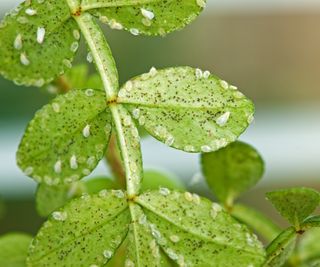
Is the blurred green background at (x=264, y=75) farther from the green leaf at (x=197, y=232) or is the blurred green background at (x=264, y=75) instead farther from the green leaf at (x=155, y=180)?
the green leaf at (x=197, y=232)

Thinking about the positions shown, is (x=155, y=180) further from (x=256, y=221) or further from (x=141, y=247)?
(x=141, y=247)

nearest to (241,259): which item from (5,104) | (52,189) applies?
(52,189)

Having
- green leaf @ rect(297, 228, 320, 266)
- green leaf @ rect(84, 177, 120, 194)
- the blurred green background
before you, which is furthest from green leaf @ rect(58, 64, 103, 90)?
the blurred green background

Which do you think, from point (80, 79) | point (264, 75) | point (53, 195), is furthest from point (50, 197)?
point (264, 75)

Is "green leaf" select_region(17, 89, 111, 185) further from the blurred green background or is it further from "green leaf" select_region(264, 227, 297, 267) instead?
the blurred green background

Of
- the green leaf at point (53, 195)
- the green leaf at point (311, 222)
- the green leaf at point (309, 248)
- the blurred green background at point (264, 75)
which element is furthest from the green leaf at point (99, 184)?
the blurred green background at point (264, 75)

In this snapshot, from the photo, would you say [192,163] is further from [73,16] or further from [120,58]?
[73,16]
